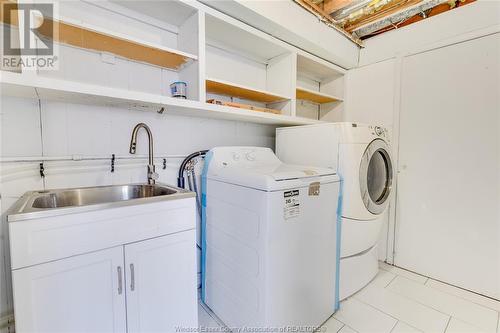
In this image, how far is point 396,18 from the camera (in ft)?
7.15

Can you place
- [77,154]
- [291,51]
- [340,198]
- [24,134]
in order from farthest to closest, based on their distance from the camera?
[291,51] → [340,198] → [77,154] → [24,134]

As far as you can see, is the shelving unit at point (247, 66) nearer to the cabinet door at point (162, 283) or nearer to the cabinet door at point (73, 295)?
the cabinet door at point (162, 283)

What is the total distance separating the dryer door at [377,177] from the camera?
187 centimetres

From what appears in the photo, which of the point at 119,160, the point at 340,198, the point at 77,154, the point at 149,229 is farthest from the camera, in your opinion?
the point at 340,198

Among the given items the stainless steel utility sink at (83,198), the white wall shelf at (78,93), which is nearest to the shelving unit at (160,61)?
the white wall shelf at (78,93)

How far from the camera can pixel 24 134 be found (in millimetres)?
1313

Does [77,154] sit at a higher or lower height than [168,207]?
higher

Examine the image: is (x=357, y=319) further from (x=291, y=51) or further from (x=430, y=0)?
(x=430, y=0)

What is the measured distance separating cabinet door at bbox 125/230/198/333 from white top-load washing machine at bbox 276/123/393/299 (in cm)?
114

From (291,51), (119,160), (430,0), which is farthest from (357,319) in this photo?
(430,0)

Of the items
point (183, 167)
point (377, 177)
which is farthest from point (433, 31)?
point (183, 167)

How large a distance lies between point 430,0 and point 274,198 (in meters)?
2.18

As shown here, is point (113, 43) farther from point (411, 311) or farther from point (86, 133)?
point (411, 311)

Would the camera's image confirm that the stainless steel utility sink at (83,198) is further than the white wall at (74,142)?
No
